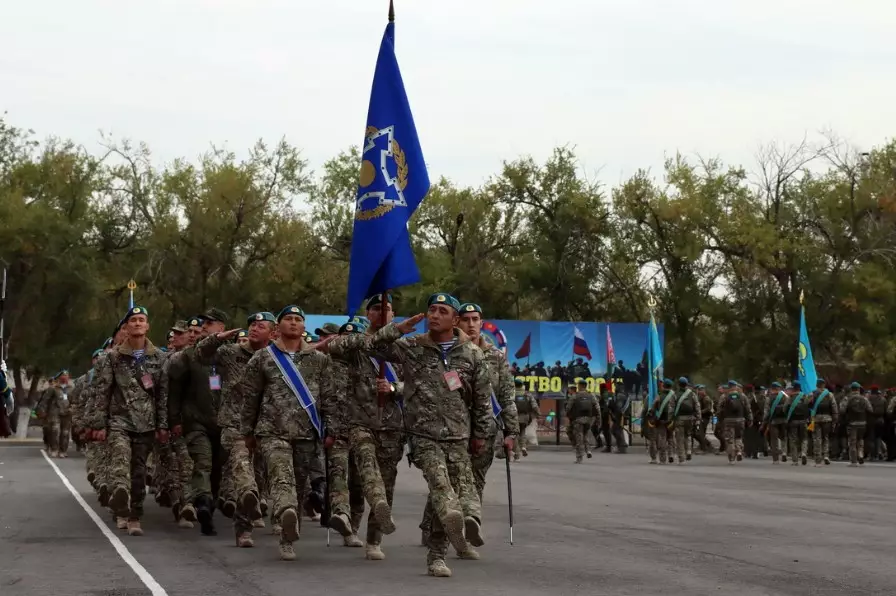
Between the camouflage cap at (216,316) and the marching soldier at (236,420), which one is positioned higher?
the camouflage cap at (216,316)

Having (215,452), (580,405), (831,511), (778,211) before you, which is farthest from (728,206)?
(215,452)

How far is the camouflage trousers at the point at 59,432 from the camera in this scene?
36.4 m

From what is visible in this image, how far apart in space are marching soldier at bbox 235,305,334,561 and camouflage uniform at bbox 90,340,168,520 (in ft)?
7.10

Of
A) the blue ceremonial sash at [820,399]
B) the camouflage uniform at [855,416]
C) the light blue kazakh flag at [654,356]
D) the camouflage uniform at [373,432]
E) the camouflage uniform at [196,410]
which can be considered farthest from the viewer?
the light blue kazakh flag at [654,356]

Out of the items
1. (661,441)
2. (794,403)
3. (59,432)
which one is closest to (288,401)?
(661,441)

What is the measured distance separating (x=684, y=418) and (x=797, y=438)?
8.92 feet

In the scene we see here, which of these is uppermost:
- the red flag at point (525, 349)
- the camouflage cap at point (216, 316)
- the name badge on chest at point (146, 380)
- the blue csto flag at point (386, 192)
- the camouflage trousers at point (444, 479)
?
the red flag at point (525, 349)

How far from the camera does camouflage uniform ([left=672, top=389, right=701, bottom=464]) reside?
34125mm

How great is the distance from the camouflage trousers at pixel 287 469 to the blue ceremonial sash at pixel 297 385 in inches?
7.2

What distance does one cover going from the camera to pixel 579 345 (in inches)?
1934

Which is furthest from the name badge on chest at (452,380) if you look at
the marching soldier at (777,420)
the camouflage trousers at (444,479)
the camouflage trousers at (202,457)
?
the marching soldier at (777,420)

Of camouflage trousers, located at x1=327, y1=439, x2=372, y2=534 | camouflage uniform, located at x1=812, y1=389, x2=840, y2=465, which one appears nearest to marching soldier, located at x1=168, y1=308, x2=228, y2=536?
camouflage trousers, located at x1=327, y1=439, x2=372, y2=534

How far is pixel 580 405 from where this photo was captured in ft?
119

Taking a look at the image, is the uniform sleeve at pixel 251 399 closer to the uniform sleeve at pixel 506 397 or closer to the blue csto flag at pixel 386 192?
the blue csto flag at pixel 386 192
